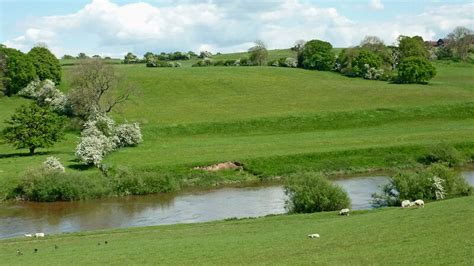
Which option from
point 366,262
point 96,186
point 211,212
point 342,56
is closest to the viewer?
point 366,262

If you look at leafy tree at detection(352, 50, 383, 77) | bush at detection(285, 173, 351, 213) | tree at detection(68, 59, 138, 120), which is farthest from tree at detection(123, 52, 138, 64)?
bush at detection(285, 173, 351, 213)

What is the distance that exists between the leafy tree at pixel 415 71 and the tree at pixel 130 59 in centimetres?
8147

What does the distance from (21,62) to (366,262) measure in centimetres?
9896

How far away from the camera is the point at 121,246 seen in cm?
3091

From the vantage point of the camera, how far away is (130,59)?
174m

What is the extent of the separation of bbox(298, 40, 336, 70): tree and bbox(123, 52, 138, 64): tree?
53.6 metres

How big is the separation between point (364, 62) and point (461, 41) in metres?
48.4

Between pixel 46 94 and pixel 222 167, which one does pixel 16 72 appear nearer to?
pixel 46 94

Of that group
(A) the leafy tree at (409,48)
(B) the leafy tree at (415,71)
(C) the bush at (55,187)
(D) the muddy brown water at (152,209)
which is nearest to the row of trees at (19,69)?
(C) the bush at (55,187)

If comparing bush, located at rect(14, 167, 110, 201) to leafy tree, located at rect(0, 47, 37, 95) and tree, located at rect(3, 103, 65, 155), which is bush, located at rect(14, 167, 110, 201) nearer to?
tree, located at rect(3, 103, 65, 155)

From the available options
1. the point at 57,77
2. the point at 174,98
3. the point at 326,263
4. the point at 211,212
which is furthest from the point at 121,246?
the point at 57,77

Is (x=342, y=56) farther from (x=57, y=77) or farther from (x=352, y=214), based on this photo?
(x=352, y=214)

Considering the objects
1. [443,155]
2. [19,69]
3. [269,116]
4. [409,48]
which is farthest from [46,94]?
[409,48]

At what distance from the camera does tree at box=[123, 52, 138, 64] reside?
173 m
